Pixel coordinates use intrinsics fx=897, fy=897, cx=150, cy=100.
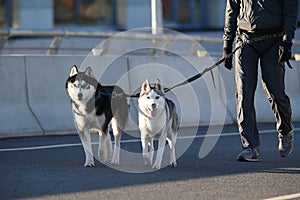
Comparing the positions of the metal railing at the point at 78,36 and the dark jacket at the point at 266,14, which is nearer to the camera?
the dark jacket at the point at 266,14

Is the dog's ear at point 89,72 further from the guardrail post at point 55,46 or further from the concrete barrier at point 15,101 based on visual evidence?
the guardrail post at point 55,46

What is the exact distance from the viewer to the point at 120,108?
33.3ft

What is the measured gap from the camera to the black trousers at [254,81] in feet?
32.3

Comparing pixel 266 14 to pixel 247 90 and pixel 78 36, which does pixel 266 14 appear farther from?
pixel 78 36

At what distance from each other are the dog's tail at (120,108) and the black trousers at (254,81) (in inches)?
52.0

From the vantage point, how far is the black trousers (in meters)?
9.84

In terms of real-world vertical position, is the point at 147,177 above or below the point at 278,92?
below

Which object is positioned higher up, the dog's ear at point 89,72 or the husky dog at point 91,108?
the dog's ear at point 89,72

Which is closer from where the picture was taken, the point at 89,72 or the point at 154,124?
the point at 154,124

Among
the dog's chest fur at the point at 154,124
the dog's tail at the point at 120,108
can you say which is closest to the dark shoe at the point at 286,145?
the dog's chest fur at the point at 154,124

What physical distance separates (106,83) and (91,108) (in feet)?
15.3

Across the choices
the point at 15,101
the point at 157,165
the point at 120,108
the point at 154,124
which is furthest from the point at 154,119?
the point at 15,101

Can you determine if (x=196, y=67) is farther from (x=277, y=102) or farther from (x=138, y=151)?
(x=277, y=102)

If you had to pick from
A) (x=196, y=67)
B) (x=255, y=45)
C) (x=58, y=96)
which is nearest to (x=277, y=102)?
(x=255, y=45)
